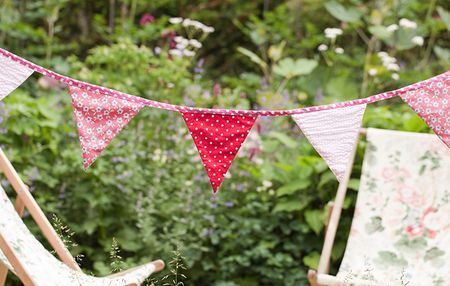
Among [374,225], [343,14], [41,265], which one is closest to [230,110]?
[41,265]

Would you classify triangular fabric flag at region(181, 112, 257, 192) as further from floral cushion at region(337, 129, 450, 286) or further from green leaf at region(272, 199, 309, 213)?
green leaf at region(272, 199, 309, 213)

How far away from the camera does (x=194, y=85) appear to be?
469 cm

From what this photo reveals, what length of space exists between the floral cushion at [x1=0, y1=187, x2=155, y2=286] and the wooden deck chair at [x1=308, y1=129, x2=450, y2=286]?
0.90 meters

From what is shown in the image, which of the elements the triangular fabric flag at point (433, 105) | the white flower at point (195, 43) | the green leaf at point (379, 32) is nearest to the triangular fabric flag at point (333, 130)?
the triangular fabric flag at point (433, 105)

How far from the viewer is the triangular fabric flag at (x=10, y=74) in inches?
108

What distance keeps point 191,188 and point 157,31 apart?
2.33m

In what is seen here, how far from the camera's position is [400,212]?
11.8 feet

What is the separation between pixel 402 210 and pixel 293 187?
561mm

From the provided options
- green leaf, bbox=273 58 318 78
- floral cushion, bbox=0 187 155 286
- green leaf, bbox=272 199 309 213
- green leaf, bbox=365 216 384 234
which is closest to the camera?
floral cushion, bbox=0 187 155 286

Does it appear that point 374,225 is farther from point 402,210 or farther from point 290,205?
point 290,205

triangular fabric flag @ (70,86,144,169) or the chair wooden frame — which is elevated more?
triangular fabric flag @ (70,86,144,169)

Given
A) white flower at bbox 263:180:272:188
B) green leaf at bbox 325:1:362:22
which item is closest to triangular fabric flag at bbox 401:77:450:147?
white flower at bbox 263:180:272:188

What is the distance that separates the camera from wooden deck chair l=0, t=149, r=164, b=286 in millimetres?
2764

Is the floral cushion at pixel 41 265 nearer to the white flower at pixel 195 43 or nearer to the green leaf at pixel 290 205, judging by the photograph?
the green leaf at pixel 290 205
